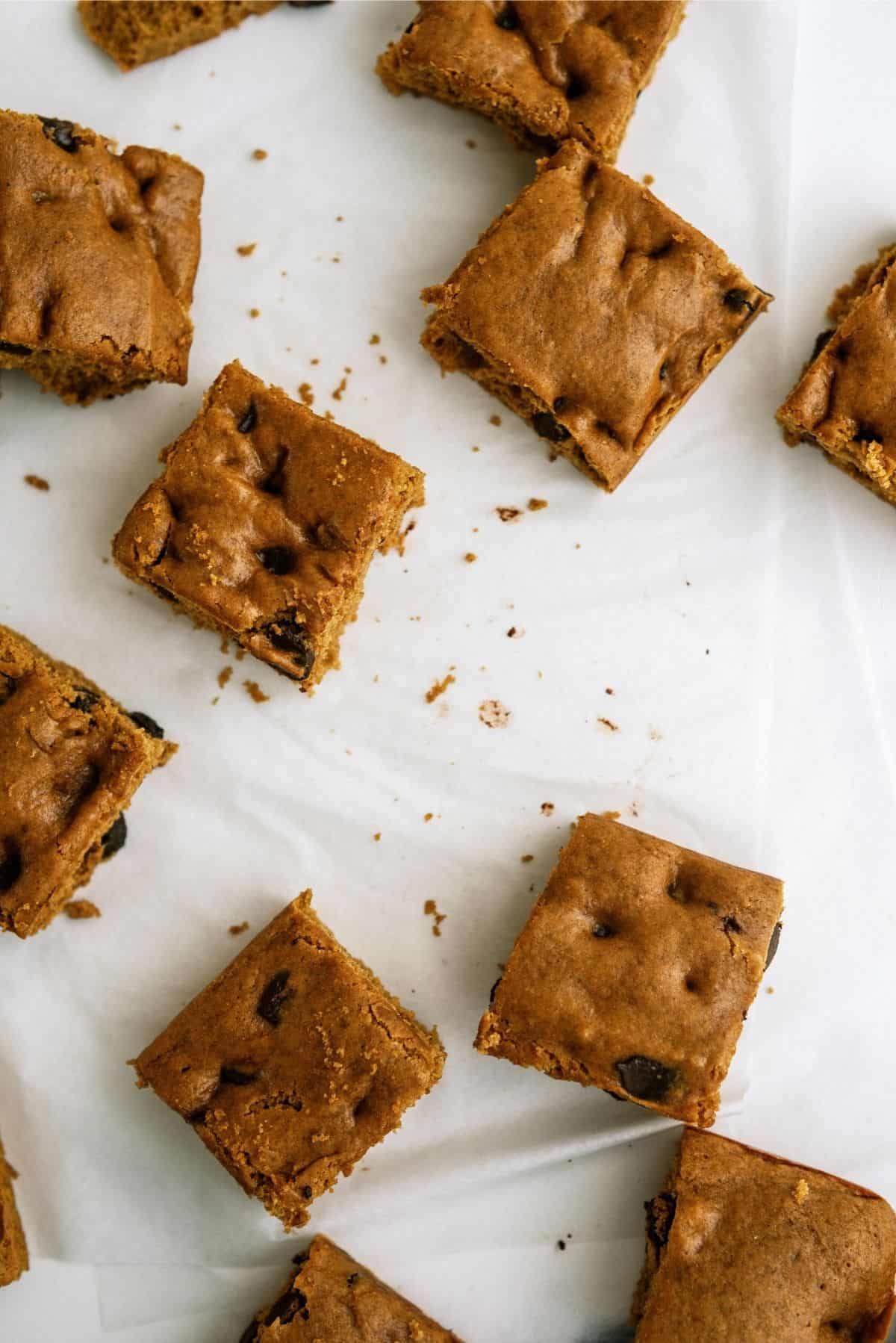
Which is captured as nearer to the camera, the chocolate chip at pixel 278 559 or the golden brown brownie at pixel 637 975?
the golden brown brownie at pixel 637 975

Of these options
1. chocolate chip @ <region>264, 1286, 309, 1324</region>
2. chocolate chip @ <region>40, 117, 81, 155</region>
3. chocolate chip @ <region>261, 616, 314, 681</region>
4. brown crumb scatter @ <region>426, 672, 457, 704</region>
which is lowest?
chocolate chip @ <region>264, 1286, 309, 1324</region>

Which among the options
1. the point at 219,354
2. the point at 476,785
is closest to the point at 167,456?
the point at 219,354

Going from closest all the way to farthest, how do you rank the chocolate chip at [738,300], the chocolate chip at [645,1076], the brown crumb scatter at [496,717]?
the chocolate chip at [645,1076], the chocolate chip at [738,300], the brown crumb scatter at [496,717]

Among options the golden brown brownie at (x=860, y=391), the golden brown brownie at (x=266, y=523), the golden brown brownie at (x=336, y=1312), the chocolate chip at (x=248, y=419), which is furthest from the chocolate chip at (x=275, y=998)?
the golden brown brownie at (x=860, y=391)

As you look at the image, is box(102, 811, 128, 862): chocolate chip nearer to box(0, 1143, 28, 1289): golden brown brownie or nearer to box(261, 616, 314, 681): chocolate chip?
box(261, 616, 314, 681): chocolate chip

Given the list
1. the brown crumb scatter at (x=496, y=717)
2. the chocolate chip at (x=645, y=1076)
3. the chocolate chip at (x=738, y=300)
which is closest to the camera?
the chocolate chip at (x=645, y=1076)

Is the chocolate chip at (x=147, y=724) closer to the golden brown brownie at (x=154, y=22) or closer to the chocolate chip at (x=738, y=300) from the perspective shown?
the golden brown brownie at (x=154, y=22)

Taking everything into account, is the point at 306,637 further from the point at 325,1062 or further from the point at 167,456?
the point at 325,1062

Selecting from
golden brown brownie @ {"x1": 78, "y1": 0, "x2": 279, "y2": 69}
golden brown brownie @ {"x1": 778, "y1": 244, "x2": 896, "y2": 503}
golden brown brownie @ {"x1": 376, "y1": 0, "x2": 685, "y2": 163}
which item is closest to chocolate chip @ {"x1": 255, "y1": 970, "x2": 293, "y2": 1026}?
golden brown brownie @ {"x1": 778, "y1": 244, "x2": 896, "y2": 503}
